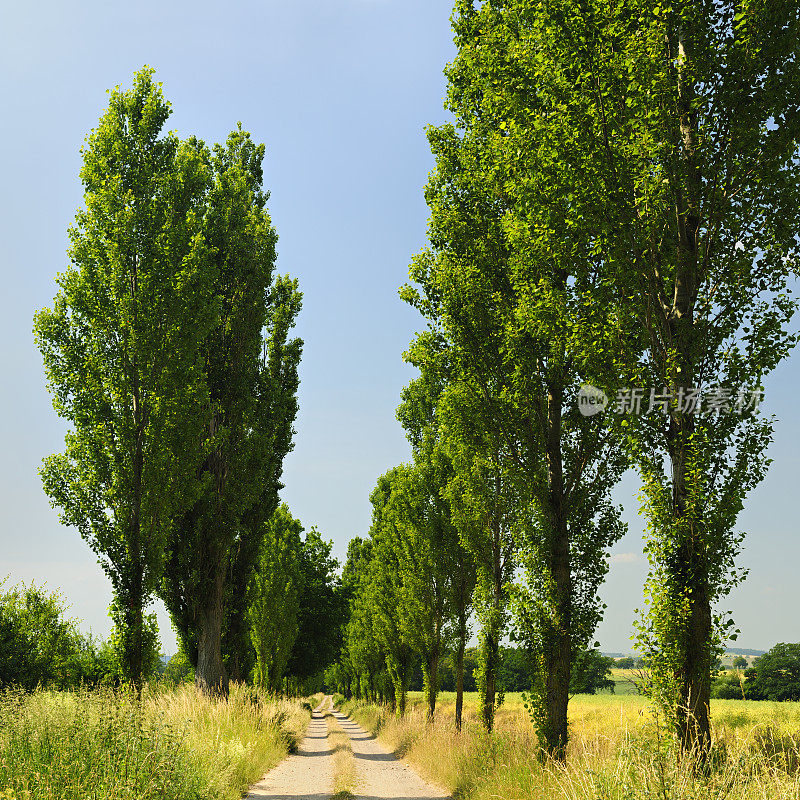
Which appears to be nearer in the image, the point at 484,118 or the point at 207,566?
the point at 484,118

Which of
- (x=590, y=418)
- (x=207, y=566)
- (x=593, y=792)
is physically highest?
(x=590, y=418)

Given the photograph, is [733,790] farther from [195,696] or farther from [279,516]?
[279,516]

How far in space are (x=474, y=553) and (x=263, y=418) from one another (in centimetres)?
856

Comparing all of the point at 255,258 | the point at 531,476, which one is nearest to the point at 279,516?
the point at 255,258

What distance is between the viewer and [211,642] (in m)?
18.1

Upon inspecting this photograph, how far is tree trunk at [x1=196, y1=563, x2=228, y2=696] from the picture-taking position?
18.0 metres

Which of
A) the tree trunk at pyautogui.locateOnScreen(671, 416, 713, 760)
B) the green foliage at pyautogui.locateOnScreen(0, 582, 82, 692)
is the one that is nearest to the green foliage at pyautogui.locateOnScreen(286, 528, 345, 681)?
the green foliage at pyautogui.locateOnScreen(0, 582, 82, 692)

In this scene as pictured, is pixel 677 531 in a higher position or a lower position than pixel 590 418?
lower

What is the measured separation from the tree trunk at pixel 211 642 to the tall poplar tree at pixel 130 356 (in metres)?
4.45

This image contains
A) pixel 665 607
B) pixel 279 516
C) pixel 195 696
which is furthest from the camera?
pixel 279 516

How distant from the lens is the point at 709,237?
7.80 m

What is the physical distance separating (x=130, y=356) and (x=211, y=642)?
357 inches

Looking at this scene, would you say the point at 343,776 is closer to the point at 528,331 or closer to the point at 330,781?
the point at 330,781

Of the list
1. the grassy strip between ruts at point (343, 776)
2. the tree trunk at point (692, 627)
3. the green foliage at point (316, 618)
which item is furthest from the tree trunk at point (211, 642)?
the green foliage at point (316, 618)
